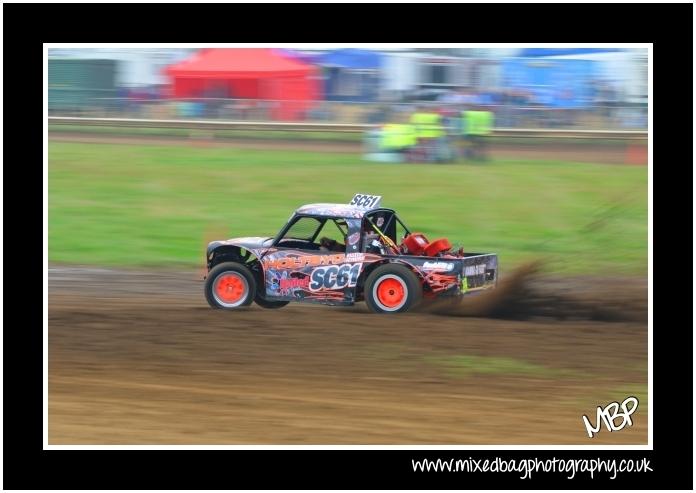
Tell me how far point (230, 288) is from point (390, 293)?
79.2 inches

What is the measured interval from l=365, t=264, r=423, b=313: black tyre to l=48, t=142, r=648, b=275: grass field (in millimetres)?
4386

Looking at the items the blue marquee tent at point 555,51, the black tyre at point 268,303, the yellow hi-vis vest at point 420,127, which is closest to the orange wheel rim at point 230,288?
the black tyre at point 268,303

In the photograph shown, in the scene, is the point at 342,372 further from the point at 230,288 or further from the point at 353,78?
the point at 353,78

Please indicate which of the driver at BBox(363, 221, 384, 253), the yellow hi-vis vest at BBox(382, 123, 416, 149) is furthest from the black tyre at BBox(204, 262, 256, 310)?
the yellow hi-vis vest at BBox(382, 123, 416, 149)

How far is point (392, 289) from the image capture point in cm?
1203

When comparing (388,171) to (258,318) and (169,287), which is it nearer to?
(169,287)

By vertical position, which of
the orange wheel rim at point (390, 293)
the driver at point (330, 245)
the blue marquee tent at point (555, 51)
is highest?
the blue marquee tent at point (555, 51)

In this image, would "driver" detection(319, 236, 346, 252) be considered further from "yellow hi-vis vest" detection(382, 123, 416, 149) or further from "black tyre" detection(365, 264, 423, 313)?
"yellow hi-vis vest" detection(382, 123, 416, 149)

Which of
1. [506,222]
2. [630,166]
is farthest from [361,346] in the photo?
[630,166]

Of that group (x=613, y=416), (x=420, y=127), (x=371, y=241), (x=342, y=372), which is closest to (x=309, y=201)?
(x=420, y=127)

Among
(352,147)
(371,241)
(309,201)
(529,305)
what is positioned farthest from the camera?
(352,147)

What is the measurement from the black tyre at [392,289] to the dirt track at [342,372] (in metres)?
0.23

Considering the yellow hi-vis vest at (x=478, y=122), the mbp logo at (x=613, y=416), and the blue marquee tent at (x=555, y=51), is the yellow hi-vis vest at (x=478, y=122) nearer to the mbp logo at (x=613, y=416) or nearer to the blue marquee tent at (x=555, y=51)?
the blue marquee tent at (x=555, y=51)

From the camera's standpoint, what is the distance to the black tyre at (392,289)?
1188cm
